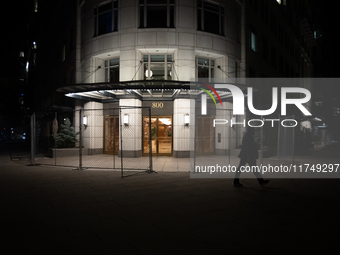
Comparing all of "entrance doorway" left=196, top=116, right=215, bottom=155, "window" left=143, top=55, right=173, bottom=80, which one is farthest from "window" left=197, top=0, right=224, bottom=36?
"entrance doorway" left=196, top=116, right=215, bottom=155

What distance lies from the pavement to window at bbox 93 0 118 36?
A: 40.8ft

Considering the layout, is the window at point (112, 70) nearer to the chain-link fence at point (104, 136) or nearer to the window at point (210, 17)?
the chain-link fence at point (104, 136)

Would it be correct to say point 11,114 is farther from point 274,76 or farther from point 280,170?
point 280,170

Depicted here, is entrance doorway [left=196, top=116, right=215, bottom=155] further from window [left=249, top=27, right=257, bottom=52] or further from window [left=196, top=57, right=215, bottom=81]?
window [left=249, top=27, right=257, bottom=52]

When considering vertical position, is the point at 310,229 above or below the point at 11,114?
below

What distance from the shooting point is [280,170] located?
11.9m

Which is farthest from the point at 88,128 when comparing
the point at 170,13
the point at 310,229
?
the point at 310,229

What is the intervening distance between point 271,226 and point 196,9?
50.9 feet

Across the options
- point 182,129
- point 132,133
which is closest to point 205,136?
point 182,129

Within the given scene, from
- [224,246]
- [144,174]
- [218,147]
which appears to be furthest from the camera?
[218,147]

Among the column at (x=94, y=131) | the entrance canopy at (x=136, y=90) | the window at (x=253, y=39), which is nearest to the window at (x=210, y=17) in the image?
the window at (x=253, y=39)

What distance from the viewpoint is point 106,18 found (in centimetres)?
1777

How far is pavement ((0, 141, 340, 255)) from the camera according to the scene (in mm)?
4027

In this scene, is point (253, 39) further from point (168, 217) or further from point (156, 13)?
point (168, 217)
